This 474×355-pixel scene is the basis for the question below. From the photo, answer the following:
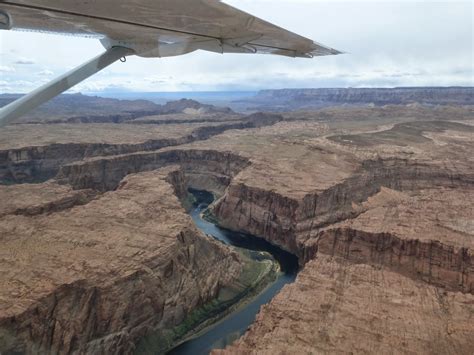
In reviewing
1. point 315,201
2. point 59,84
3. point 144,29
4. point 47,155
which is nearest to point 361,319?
point 59,84

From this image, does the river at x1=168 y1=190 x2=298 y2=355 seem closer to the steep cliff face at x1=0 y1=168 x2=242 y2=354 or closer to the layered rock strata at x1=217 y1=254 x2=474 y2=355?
the steep cliff face at x1=0 y1=168 x2=242 y2=354

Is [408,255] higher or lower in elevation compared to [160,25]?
lower

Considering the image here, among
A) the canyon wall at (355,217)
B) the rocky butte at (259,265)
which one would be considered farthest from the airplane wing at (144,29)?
the canyon wall at (355,217)

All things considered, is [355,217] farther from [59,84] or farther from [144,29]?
[144,29]

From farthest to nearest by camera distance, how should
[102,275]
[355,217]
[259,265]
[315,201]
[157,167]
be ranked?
[157,167], [315,201], [355,217], [259,265], [102,275]

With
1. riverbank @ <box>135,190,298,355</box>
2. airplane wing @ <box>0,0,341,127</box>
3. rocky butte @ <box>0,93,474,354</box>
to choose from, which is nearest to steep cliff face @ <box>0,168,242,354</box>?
rocky butte @ <box>0,93,474,354</box>

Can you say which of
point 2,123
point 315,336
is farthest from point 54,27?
point 315,336

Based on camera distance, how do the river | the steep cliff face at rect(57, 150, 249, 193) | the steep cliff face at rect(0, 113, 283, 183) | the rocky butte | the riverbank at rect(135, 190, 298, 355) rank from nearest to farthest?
the rocky butte
the riverbank at rect(135, 190, 298, 355)
the river
the steep cliff face at rect(57, 150, 249, 193)
the steep cliff face at rect(0, 113, 283, 183)
